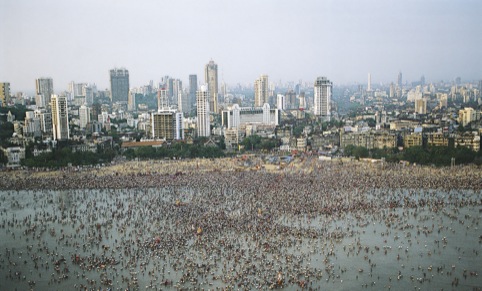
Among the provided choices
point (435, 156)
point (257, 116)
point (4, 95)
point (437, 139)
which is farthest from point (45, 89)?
point (435, 156)

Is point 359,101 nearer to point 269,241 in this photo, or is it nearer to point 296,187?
point 296,187

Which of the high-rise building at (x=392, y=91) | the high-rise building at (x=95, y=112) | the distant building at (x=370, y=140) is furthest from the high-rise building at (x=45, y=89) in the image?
the high-rise building at (x=392, y=91)

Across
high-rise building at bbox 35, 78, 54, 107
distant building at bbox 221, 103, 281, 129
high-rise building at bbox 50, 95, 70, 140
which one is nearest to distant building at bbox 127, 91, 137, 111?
high-rise building at bbox 35, 78, 54, 107

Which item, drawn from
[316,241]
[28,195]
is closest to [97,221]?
[28,195]

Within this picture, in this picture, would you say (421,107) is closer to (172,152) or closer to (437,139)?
(437,139)

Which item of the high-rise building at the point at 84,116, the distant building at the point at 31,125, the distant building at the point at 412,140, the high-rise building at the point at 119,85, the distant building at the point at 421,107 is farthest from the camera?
the high-rise building at the point at 119,85

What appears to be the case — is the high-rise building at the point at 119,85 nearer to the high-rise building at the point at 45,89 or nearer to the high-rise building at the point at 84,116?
the high-rise building at the point at 45,89
